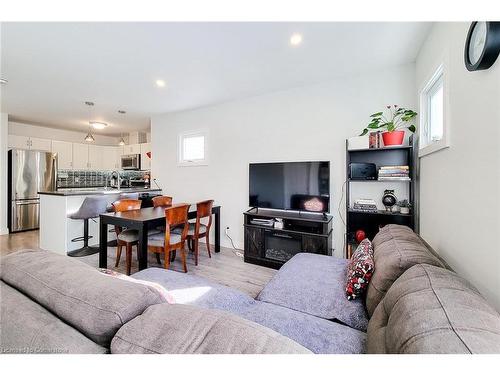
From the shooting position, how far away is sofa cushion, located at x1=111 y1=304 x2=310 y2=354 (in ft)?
1.83

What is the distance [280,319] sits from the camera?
1.15m

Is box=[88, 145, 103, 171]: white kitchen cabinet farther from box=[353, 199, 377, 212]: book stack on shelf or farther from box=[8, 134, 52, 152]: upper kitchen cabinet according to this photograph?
box=[353, 199, 377, 212]: book stack on shelf

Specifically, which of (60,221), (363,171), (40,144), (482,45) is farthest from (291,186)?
(40,144)

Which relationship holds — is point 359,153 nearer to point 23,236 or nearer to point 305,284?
point 305,284

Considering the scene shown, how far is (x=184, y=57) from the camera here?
2.41 m

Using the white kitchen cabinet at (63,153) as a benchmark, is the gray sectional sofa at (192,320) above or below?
below

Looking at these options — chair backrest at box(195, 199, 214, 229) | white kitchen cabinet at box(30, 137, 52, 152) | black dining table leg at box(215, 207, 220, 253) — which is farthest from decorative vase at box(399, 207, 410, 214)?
white kitchen cabinet at box(30, 137, 52, 152)

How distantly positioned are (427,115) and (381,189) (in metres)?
0.89

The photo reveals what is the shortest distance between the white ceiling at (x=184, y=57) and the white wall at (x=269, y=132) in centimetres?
19

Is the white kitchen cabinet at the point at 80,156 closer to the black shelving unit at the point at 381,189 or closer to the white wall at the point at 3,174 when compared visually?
the white wall at the point at 3,174

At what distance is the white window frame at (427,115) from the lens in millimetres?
1515

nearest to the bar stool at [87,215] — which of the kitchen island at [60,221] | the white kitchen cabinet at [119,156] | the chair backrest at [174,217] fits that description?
the kitchen island at [60,221]

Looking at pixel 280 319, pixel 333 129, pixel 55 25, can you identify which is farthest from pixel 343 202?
pixel 55 25
